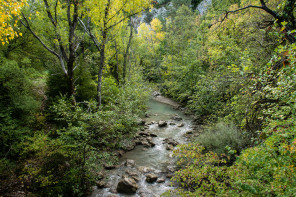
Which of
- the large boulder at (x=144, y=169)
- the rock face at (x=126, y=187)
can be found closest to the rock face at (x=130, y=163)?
the large boulder at (x=144, y=169)

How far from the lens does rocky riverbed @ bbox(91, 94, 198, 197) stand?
20.0 ft

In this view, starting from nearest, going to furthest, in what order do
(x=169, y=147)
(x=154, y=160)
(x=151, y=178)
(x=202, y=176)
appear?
1. (x=202, y=176)
2. (x=151, y=178)
3. (x=154, y=160)
4. (x=169, y=147)

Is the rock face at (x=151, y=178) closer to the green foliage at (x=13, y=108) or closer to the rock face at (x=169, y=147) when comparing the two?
the rock face at (x=169, y=147)

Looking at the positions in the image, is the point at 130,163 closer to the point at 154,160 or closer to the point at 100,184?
the point at 154,160

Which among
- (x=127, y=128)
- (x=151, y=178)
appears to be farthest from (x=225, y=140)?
(x=127, y=128)

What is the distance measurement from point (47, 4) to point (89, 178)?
801cm

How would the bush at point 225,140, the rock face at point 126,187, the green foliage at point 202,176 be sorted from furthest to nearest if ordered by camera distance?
the bush at point 225,140 < the rock face at point 126,187 < the green foliage at point 202,176

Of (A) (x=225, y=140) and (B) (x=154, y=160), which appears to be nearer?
(A) (x=225, y=140)

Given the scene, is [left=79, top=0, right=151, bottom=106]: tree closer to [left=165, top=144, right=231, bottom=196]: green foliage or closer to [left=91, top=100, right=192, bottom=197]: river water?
[left=91, top=100, right=192, bottom=197]: river water

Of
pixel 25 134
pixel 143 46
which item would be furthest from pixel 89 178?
pixel 143 46

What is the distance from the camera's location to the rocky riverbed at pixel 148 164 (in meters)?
6.09

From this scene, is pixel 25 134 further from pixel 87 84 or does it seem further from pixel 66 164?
pixel 87 84

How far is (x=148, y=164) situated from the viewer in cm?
805

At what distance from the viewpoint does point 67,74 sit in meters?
7.84
